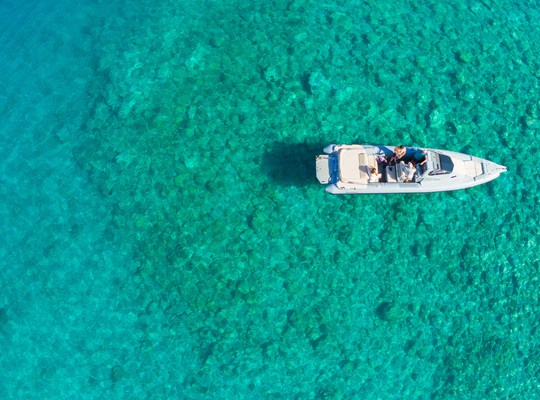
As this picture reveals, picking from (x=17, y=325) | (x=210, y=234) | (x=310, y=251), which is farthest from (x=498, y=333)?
(x=17, y=325)

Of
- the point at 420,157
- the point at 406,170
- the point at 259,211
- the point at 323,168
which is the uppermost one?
the point at 420,157

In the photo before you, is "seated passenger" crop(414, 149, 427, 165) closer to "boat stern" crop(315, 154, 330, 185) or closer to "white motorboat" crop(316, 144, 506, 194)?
"white motorboat" crop(316, 144, 506, 194)

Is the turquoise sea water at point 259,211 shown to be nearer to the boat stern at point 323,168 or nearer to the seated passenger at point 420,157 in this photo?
the boat stern at point 323,168

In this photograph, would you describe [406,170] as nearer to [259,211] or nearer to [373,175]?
[373,175]

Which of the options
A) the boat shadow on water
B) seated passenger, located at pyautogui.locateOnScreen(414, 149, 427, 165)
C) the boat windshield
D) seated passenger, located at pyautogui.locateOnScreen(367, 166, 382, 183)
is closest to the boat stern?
the boat shadow on water

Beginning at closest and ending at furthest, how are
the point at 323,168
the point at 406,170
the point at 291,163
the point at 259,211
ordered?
1. the point at 406,170
2. the point at 323,168
3. the point at 259,211
4. the point at 291,163

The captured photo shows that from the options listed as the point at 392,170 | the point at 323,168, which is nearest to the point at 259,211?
the point at 323,168
